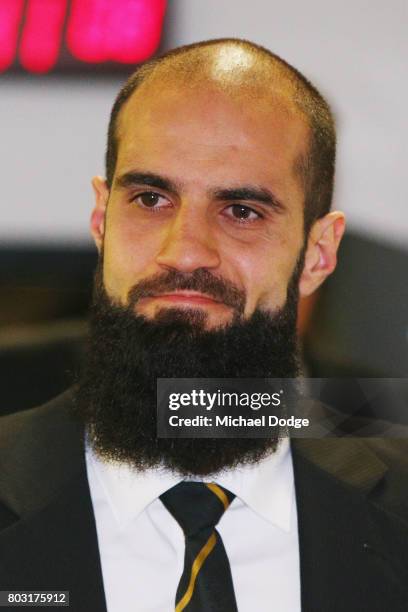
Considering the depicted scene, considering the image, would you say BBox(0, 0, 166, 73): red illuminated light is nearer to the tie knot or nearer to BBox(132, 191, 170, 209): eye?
BBox(132, 191, 170, 209): eye

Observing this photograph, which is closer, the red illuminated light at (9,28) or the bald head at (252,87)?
the bald head at (252,87)

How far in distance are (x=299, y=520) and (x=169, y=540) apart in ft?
0.53

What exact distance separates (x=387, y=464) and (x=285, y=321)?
0.23 metres

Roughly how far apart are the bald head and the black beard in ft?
0.40

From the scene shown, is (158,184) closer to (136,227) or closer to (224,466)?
(136,227)

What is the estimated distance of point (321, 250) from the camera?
1.18 meters

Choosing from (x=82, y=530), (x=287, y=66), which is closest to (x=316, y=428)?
(x=82, y=530)

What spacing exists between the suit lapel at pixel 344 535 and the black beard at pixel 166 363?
0.24 feet

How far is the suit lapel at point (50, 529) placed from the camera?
98cm

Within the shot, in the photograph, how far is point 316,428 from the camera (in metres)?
1.14

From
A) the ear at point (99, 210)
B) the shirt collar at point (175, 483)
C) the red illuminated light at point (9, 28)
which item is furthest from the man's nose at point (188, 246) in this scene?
the red illuminated light at point (9, 28)

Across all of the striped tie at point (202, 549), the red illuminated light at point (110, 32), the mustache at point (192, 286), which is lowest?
the striped tie at point (202, 549)

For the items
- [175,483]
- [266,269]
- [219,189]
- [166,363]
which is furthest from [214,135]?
[175,483]

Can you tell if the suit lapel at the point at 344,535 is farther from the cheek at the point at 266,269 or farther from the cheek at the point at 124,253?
the cheek at the point at 124,253
